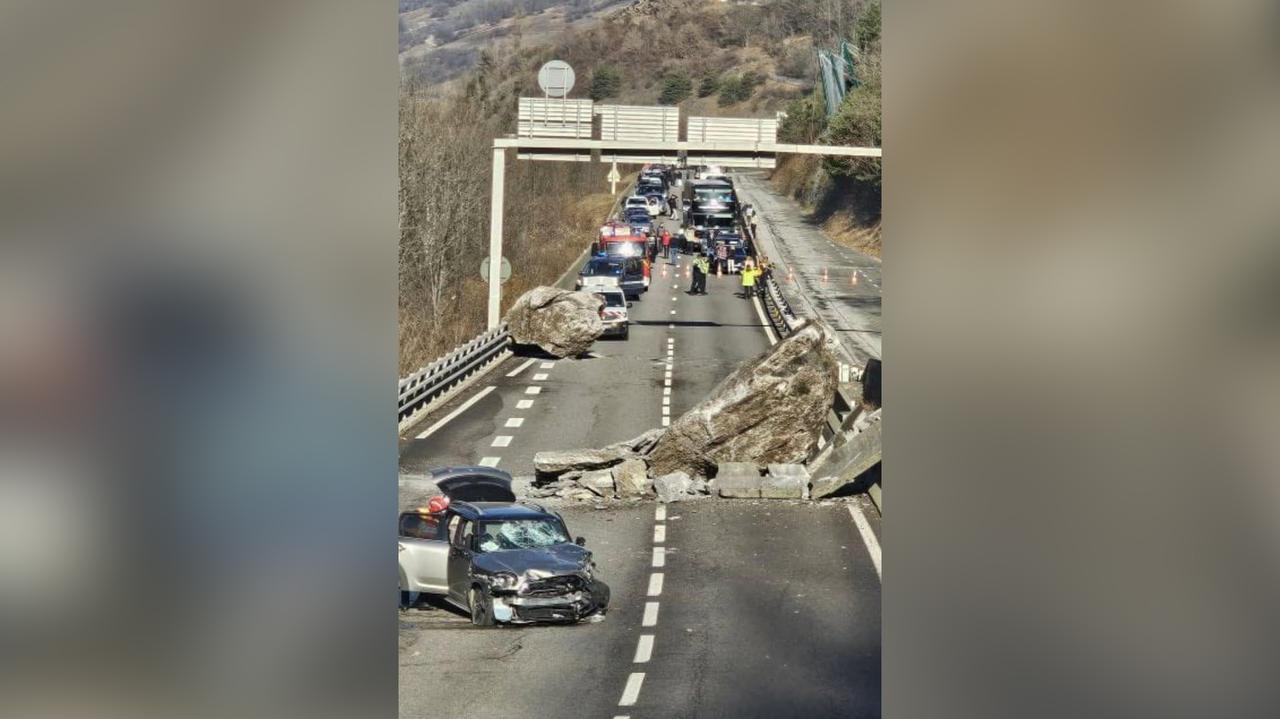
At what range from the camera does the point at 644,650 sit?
1005cm

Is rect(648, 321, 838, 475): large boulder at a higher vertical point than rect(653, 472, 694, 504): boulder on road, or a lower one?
higher

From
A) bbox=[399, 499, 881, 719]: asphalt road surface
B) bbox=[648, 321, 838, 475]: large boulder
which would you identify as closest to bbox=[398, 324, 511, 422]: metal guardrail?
bbox=[648, 321, 838, 475]: large boulder

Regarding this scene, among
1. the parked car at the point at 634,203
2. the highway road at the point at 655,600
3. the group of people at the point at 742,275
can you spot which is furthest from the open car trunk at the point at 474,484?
the parked car at the point at 634,203

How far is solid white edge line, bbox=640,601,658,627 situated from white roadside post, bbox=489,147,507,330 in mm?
6703

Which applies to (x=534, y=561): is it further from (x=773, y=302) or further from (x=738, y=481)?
(x=773, y=302)

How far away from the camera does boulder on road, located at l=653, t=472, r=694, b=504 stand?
13.9 meters

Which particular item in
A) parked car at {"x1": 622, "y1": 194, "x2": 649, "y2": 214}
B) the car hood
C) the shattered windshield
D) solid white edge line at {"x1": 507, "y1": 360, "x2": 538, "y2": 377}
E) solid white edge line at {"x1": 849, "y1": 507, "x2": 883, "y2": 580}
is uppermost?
parked car at {"x1": 622, "y1": 194, "x2": 649, "y2": 214}

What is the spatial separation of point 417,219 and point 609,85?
3.61m

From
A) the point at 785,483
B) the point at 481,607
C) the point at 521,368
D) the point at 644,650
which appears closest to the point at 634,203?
the point at 521,368

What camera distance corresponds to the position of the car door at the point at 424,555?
10.8 m

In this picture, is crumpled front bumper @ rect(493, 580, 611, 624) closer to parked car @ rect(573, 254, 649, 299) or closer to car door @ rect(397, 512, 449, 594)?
car door @ rect(397, 512, 449, 594)
